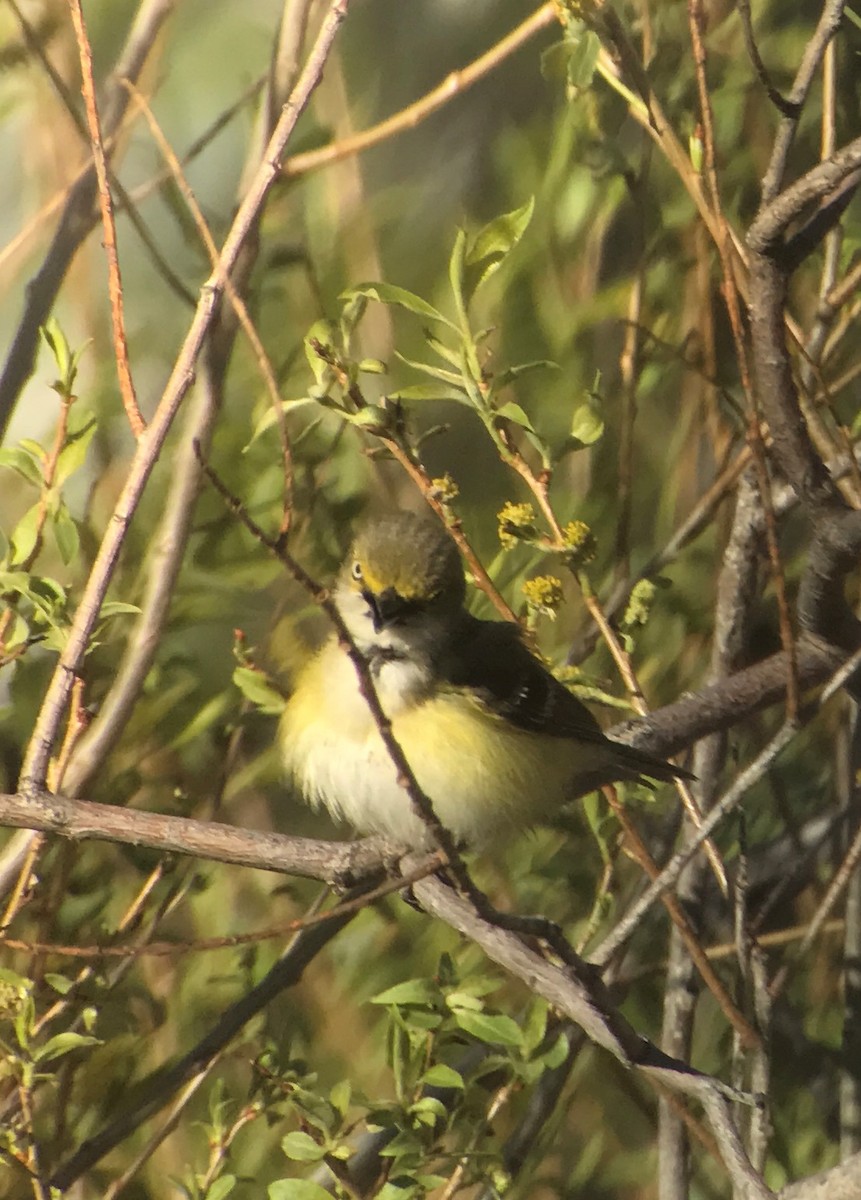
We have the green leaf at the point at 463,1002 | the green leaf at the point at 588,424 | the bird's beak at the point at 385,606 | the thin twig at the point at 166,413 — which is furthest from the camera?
the green leaf at the point at 588,424

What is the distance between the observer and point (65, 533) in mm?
1207

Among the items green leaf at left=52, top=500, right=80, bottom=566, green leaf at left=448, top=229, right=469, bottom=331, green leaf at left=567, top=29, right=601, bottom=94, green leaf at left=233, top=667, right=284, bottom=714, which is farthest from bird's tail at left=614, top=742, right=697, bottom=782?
green leaf at left=567, top=29, right=601, bottom=94

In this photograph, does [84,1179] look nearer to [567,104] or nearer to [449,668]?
[449,668]

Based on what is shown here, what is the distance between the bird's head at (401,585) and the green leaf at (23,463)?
1.19 feet

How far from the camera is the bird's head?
1.20 meters

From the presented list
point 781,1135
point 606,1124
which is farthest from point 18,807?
point 781,1135

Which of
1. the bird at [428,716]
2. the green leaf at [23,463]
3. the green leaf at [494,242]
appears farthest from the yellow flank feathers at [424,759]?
the green leaf at [494,242]

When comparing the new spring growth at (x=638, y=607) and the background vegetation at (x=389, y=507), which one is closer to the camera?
the background vegetation at (x=389, y=507)

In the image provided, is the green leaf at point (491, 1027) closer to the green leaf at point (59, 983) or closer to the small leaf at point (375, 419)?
the green leaf at point (59, 983)

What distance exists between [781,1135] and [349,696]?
1151mm

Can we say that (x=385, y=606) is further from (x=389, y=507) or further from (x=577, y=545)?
(x=389, y=507)

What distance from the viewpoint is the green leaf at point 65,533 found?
1.21m

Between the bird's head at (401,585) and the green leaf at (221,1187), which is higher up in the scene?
the bird's head at (401,585)

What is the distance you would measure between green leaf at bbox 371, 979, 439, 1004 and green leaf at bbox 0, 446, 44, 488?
705mm
